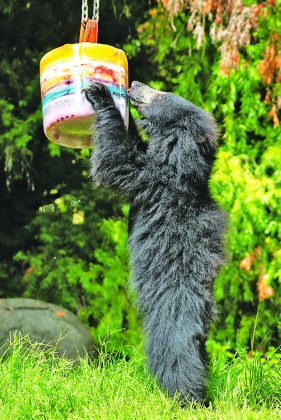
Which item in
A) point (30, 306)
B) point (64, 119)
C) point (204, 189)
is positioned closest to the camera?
point (64, 119)

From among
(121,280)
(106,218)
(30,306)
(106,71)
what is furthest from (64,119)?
(106,218)

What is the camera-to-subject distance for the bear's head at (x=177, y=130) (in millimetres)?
3881

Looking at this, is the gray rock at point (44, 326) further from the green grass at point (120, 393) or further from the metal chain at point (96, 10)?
the metal chain at point (96, 10)

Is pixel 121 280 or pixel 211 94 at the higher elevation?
pixel 211 94

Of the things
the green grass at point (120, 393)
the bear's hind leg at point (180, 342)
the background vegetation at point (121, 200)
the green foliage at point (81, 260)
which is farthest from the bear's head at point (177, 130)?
the green foliage at point (81, 260)

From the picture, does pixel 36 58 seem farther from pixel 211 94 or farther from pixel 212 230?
pixel 212 230

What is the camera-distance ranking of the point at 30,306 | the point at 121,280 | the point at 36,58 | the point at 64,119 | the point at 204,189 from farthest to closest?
the point at 36,58
the point at 121,280
the point at 30,306
the point at 204,189
the point at 64,119

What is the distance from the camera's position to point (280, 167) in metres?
6.67

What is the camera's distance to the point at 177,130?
396 cm

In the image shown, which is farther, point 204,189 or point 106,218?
point 106,218

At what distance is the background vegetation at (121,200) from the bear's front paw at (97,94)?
2.75 metres

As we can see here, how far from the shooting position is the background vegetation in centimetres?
675

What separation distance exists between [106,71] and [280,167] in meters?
3.29

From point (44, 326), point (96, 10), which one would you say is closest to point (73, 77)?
point (96, 10)
